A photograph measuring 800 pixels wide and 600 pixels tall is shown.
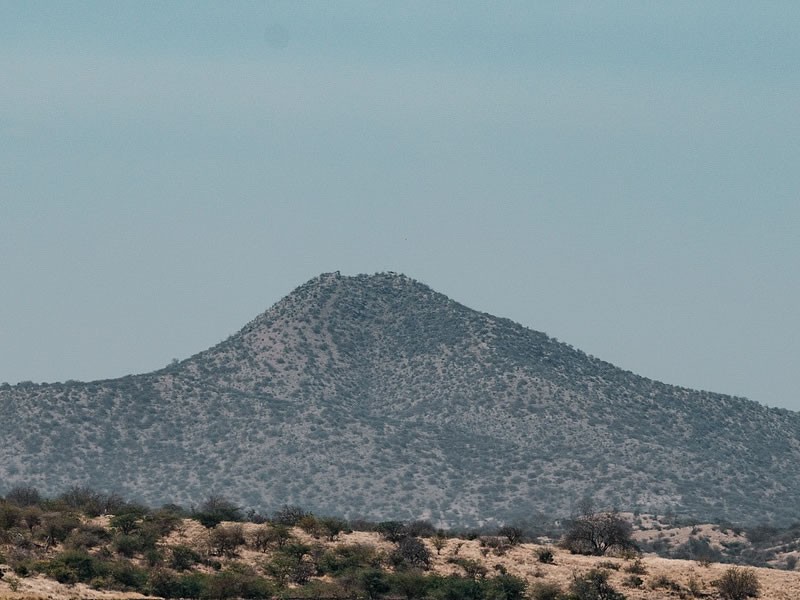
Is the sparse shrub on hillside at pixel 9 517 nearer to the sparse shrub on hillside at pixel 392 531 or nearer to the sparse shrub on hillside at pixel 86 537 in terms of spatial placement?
the sparse shrub on hillside at pixel 86 537

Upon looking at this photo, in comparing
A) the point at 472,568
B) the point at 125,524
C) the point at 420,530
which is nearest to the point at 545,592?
the point at 472,568

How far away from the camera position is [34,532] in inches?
2648

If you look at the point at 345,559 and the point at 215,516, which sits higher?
the point at 215,516

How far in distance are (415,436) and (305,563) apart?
4477 inches

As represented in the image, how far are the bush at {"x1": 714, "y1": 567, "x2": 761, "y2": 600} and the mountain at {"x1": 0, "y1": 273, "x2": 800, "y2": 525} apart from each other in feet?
317

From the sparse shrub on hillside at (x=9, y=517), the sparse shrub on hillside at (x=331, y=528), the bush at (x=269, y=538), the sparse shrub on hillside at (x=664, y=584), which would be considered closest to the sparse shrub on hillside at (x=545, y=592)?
the sparse shrub on hillside at (x=664, y=584)

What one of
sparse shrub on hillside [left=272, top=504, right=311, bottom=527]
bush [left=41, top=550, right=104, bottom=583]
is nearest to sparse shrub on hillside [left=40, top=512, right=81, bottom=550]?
bush [left=41, top=550, right=104, bottom=583]

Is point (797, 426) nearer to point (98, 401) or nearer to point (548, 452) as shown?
point (548, 452)

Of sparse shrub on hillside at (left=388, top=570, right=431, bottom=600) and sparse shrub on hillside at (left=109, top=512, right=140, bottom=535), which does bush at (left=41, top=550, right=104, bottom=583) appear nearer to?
sparse shrub on hillside at (left=109, top=512, right=140, bottom=535)

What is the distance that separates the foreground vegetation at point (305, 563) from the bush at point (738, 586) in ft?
0.17

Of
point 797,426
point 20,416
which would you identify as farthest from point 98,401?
point 797,426

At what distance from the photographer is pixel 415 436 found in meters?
180

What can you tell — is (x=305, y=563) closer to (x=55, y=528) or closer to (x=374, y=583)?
(x=374, y=583)

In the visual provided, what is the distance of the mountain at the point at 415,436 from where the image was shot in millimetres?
167500
